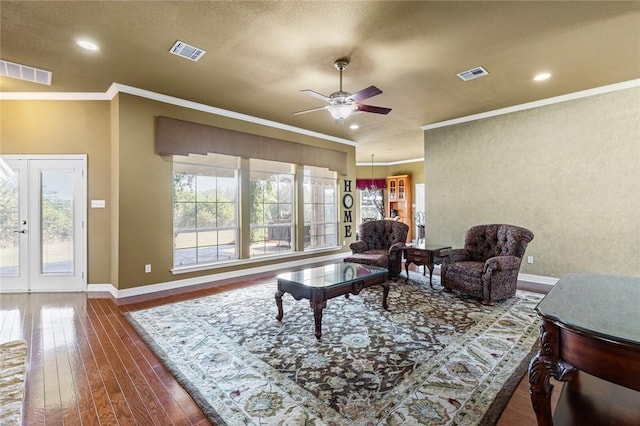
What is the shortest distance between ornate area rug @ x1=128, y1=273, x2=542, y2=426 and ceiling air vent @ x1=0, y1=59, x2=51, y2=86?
3.28m

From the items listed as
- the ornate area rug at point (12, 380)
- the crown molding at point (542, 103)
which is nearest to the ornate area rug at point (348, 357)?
the ornate area rug at point (12, 380)

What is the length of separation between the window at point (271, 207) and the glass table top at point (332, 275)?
2514 millimetres

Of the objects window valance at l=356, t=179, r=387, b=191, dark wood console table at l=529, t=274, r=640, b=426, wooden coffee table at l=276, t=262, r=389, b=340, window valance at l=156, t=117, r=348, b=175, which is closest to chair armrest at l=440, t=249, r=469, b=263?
wooden coffee table at l=276, t=262, r=389, b=340

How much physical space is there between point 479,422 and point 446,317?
172 cm

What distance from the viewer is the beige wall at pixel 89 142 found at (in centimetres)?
452

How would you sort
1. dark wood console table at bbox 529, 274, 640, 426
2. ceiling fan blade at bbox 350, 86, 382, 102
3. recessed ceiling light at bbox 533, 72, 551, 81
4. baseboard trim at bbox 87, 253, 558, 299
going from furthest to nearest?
baseboard trim at bbox 87, 253, 558, 299 → recessed ceiling light at bbox 533, 72, 551, 81 → ceiling fan blade at bbox 350, 86, 382, 102 → dark wood console table at bbox 529, 274, 640, 426

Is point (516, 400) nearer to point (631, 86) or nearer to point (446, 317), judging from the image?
point (446, 317)

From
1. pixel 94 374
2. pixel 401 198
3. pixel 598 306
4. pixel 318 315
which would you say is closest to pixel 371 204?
pixel 401 198

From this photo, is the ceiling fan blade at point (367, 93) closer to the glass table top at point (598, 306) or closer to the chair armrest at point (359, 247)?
the glass table top at point (598, 306)

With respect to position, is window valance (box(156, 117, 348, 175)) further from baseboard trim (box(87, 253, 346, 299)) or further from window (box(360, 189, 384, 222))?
window (box(360, 189, 384, 222))

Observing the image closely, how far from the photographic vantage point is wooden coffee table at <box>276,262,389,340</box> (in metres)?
2.93

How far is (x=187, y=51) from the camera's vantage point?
3.32m

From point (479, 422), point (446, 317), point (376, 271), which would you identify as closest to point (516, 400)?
point (479, 422)

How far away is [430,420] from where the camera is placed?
1.79 meters
